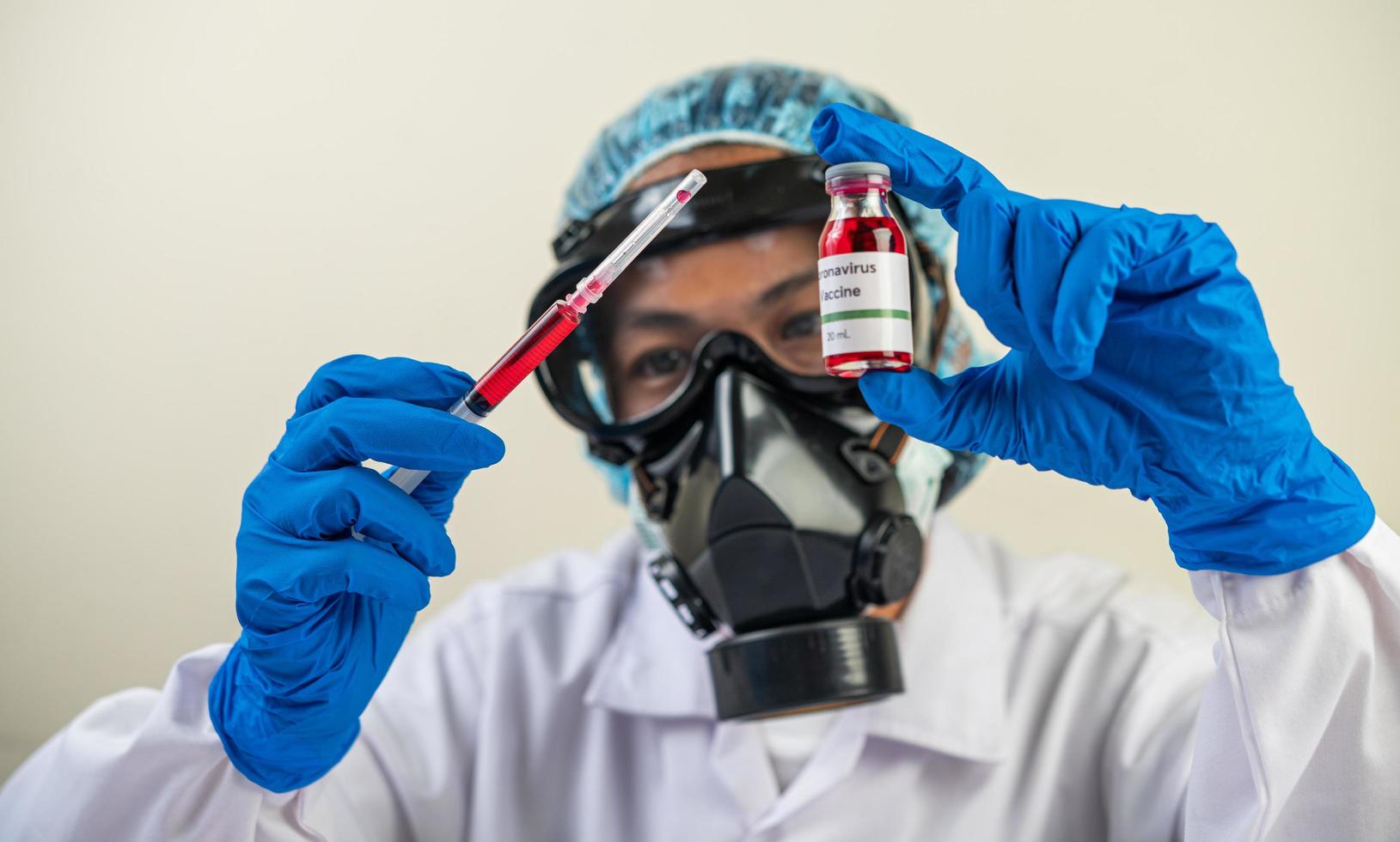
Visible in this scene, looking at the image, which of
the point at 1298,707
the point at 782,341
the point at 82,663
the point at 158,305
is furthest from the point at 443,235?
the point at 1298,707

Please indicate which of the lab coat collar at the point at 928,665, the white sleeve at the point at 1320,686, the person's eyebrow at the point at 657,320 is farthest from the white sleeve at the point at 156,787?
the white sleeve at the point at 1320,686

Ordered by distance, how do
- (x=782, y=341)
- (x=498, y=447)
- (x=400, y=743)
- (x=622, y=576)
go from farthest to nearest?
(x=622, y=576)
(x=400, y=743)
(x=782, y=341)
(x=498, y=447)

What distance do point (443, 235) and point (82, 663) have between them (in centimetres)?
118

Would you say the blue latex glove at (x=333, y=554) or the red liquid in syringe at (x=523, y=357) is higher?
the red liquid in syringe at (x=523, y=357)

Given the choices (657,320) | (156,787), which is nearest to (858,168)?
(657,320)

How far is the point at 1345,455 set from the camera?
6.78 ft

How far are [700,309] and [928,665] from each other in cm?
68

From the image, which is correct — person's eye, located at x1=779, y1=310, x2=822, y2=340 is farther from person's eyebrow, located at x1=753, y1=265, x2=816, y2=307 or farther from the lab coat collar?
the lab coat collar

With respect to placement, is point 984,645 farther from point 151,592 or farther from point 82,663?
point 82,663

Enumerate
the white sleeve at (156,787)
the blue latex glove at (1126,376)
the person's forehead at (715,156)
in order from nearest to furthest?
the blue latex glove at (1126,376) → the white sleeve at (156,787) → the person's forehead at (715,156)

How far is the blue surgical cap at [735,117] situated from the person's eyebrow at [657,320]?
0.20 meters

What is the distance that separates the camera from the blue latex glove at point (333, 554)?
1187 millimetres

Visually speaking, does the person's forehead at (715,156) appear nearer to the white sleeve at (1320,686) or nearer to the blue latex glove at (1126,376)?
the blue latex glove at (1126,376)

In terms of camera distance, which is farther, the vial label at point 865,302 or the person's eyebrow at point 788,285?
the person's eyebrow at point 788,285
